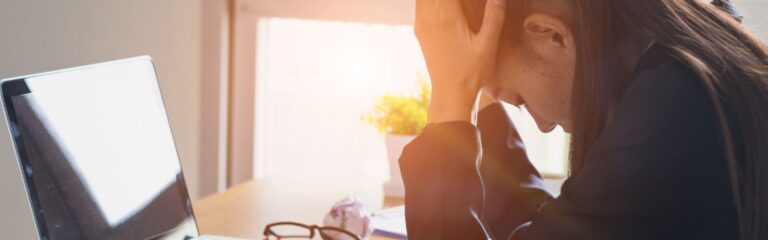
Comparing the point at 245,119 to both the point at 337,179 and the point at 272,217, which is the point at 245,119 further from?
the point at 272,217

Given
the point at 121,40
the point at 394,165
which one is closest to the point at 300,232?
the point at 394,165

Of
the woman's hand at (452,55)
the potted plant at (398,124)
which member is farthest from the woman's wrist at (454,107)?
the potted plant at (398,124)

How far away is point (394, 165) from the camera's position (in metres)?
1.88

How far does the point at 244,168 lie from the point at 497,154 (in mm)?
1539

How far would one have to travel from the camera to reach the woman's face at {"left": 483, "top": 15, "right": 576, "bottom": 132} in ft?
3.34

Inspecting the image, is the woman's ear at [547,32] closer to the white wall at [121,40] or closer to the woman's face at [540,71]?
the woman's face at [540,71]

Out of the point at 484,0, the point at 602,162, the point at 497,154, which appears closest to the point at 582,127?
the point at 602,162

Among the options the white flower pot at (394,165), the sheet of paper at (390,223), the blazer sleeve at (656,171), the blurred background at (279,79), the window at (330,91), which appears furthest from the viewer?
the window at (330,91)

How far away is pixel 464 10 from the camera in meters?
1.11

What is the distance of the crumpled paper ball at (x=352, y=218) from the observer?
148 cm

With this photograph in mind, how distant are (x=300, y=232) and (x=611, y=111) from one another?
0.71 m

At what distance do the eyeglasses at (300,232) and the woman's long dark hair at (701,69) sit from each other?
1.72 ft

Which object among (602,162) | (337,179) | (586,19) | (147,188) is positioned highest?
(586,19)

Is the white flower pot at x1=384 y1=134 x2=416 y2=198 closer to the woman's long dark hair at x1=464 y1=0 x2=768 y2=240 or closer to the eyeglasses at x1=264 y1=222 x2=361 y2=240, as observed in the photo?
the eyeglasses at x1=264 y1=222 x2=361 y2=240
